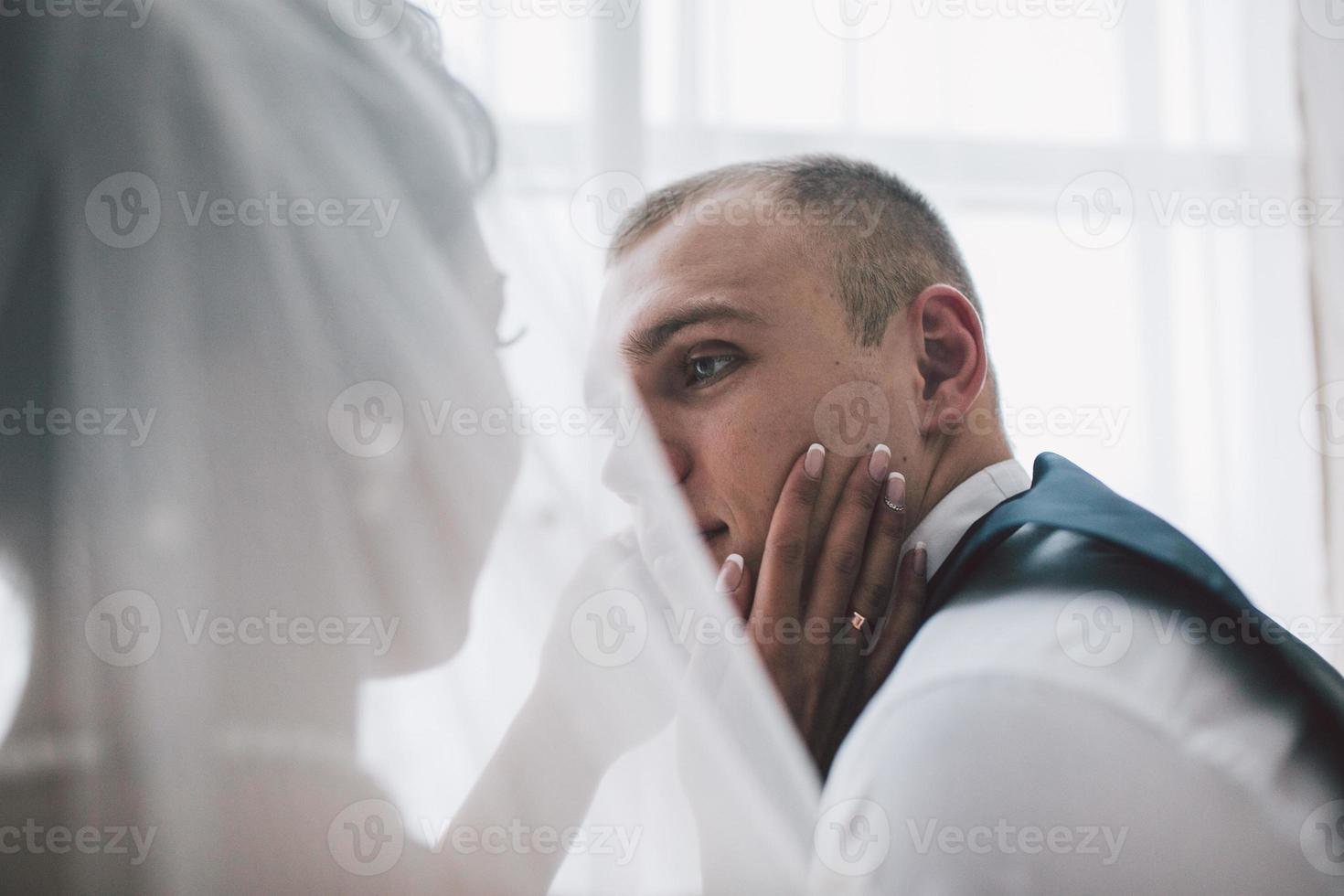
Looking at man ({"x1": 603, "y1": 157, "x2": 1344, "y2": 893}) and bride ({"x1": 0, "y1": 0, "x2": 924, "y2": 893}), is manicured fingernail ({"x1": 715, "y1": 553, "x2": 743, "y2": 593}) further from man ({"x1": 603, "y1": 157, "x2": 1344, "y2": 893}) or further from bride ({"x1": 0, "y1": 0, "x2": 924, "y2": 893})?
bride ({"x1": 0, "y1": 0, "x2": 924, "y2": 893})

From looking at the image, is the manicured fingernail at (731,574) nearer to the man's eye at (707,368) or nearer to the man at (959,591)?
the man at (959,591)

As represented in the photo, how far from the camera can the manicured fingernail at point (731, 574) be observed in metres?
0.92

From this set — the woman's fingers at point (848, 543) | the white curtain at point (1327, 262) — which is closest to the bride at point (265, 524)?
the woman's fingers at point (848, 543)

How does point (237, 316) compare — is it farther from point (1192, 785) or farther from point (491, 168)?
point (1192, 785)

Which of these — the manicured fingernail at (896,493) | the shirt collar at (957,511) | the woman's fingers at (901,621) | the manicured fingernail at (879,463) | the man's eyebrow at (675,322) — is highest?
the man's eyebrow at (675,322)

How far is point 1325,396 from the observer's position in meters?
1.89

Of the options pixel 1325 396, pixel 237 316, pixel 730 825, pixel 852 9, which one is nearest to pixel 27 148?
pixel 237 316

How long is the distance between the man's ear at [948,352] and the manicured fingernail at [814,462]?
14 centimetres

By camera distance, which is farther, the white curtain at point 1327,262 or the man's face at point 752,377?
the white curtain at point 1327,262

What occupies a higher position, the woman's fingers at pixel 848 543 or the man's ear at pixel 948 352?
the man's ear at pixel 948 352

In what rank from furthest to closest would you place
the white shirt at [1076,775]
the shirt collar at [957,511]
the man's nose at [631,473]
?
the shirt collar at [957,511] → the man's nose at [631,473] → the white shirt at [1076,775]

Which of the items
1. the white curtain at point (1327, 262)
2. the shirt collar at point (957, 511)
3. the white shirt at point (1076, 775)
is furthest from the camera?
the white curtain at point (1327, 262)

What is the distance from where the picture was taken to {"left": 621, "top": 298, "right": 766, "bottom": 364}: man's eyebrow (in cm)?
94

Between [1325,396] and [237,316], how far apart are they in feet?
6.64
